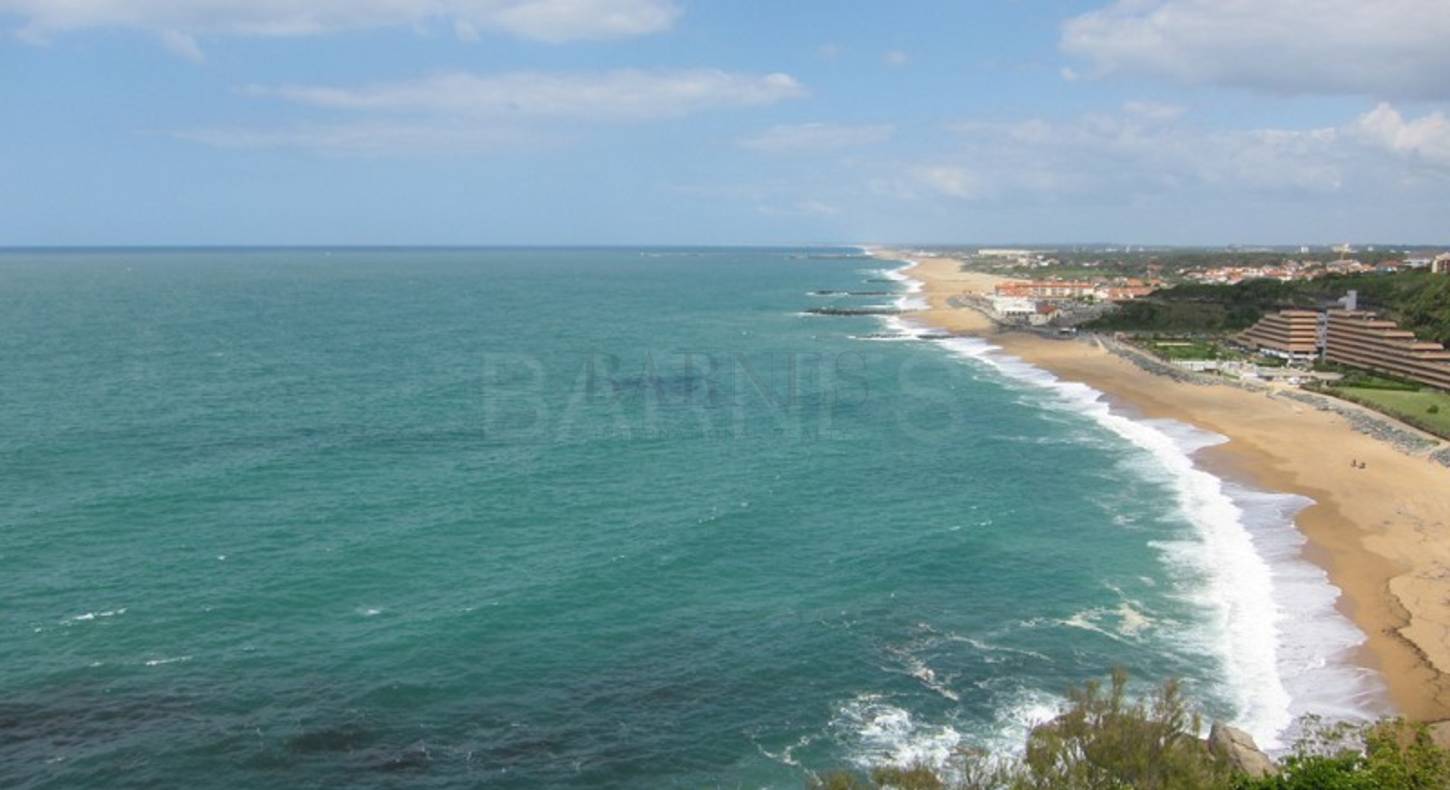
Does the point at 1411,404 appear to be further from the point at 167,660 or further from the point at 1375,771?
the point at 167,660

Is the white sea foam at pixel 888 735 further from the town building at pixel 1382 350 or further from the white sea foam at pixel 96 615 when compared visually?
the town building at pixel 1382 350

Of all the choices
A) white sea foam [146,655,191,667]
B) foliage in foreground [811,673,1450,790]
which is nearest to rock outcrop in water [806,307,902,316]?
white sea foam [146,655,191,667]

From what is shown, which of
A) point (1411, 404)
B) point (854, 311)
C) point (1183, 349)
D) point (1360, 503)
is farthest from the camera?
point (854, 311)

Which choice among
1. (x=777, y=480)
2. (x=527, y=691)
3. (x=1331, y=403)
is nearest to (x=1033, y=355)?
(x=1331, y=403)

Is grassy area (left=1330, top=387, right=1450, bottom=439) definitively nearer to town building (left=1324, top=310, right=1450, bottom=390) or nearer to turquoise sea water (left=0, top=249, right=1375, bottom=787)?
town building (left=1324, top=310, right=1450, bottom=390)

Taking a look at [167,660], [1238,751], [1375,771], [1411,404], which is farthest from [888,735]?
[1411,404]

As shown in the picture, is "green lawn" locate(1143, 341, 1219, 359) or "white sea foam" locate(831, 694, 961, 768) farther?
"green lawn" locate(1143, 341, 1219, 359)
